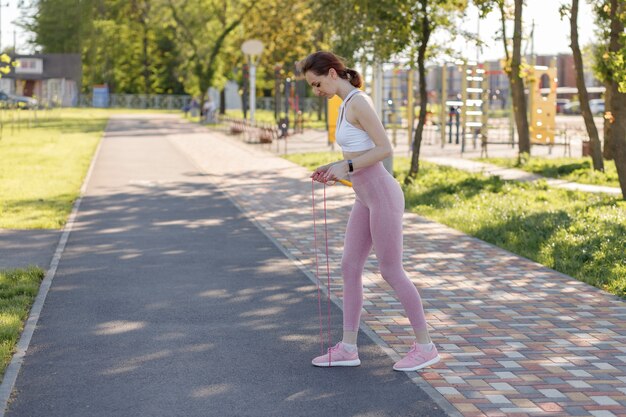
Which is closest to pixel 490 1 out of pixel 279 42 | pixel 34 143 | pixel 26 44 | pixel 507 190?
pixel 507 190

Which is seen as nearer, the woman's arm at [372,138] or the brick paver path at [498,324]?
the brick paver path at [498,324]

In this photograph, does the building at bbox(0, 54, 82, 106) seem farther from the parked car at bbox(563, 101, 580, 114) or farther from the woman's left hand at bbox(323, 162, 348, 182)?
the woman's left hand at bbox(323, 162, 348, 182)

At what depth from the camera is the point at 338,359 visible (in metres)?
6.56

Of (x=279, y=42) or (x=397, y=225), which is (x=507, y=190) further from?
(x=279, y=42)

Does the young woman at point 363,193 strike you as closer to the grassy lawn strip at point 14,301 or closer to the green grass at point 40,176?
the grassy lawn strip at point 14,301

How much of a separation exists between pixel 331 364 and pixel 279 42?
50.7 meters

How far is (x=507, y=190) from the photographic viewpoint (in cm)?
1836

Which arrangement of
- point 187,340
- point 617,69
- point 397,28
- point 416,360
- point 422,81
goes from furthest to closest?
point 422,81 < point 397,28 < point 617,69 < point 187,340 < point 416,360

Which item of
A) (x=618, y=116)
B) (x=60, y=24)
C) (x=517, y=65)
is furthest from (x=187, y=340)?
(x=60, y=24)

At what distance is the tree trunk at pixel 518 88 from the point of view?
2375 centimetres

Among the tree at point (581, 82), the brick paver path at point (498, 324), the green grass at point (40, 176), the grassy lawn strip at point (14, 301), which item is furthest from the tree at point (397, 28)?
the grassy lawn strip at point (14, 301)

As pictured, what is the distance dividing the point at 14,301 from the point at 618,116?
12872 millimetres

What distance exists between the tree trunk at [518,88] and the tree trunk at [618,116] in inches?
97.5

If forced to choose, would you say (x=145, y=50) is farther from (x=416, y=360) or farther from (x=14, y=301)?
(x=416, y=360)
